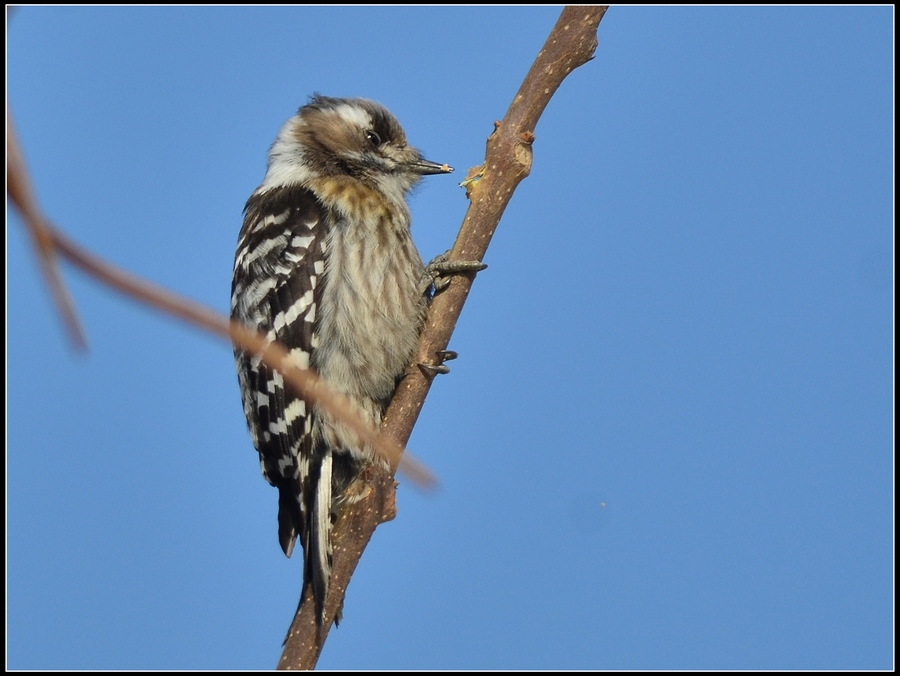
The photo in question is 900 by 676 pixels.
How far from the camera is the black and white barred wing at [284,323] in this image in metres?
4.43

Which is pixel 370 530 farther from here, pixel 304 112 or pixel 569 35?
pixel 304 112

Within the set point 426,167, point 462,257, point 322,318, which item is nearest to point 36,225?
point 462,257

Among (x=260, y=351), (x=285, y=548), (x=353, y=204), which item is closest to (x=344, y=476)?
(x=285, y=548)

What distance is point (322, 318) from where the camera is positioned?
4496 mm

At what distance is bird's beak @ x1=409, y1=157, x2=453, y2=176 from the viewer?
17.5 feet

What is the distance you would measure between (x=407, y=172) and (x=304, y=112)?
34.5 inches

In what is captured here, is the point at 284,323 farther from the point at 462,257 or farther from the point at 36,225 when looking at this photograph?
the point at 36,225

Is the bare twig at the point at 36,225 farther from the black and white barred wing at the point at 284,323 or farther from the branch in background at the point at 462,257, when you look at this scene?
the black and white barred wing at the point at 284,323

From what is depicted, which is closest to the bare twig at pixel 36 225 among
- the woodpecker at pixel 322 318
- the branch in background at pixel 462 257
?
the branch in background at pixel 462 257

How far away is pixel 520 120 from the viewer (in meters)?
3.88

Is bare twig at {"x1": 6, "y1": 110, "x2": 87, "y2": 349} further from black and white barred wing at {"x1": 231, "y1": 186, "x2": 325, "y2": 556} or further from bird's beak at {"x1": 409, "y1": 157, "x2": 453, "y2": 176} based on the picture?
bird's beak at {"x1": 409, "y1": 157, "x2": 453, "y2": 176}

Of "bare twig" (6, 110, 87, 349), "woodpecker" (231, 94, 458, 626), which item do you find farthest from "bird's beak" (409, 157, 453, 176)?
"bare twig" (6, 110, 87, 349)

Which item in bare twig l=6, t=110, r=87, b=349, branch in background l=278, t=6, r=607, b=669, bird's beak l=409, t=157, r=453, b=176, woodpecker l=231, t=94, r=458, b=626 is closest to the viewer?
bare twig l=6, t=110, r=87, b=349

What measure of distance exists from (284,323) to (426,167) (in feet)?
4.58
